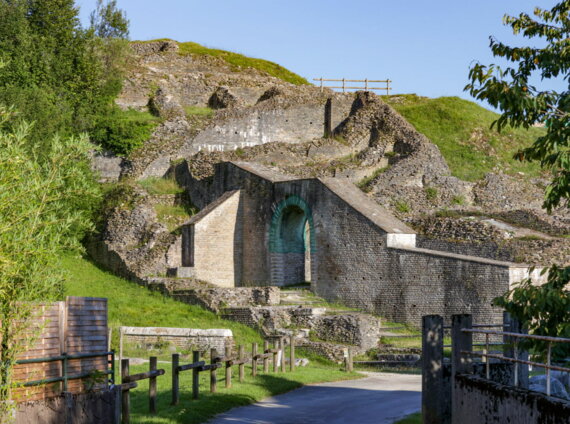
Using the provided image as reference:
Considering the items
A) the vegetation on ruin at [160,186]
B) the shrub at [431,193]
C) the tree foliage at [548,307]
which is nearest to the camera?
the tree foliage at [548,307]

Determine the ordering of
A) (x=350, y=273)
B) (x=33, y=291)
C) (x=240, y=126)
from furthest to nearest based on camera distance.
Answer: (x=240, y=126) → (x=350, y=273) → (x=33, y=291)

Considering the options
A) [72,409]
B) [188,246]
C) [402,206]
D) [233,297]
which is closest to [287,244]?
[188,246]

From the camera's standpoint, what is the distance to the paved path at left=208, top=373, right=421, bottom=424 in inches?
597

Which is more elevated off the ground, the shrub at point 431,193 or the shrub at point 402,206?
the shrub at point 431,193

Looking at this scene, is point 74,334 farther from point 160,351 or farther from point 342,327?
point 342,327

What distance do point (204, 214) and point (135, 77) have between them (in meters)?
17.3

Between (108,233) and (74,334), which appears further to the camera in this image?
(108,233)

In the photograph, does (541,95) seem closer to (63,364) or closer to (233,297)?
(63,364)

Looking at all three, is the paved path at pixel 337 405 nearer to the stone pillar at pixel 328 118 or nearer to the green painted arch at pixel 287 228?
the green painted arch at pixel 287 228

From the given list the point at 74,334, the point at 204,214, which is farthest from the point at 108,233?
the point at 74,334

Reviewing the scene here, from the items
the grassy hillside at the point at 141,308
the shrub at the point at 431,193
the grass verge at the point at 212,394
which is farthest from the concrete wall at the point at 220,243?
the grass verge at the point at 212,394

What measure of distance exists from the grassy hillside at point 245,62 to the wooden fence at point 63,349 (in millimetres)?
44784

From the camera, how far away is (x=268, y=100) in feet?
149

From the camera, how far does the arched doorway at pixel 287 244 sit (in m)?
32.5
